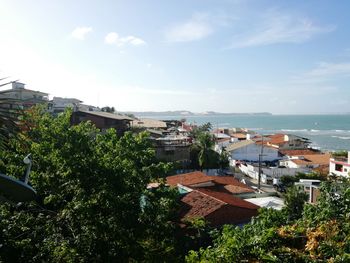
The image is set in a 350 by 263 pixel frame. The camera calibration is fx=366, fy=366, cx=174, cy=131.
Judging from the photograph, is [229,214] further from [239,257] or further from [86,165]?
[239,257]

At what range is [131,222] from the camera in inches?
372

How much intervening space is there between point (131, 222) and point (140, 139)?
3.84 m

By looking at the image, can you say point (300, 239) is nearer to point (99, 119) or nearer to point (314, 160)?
point (99, 119)

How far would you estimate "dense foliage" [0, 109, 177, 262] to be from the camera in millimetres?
7902

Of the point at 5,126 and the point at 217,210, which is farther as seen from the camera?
the point at 217,210

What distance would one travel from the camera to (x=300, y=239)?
248 inches

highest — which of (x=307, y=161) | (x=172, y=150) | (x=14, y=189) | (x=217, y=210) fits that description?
(x=14, y=189)

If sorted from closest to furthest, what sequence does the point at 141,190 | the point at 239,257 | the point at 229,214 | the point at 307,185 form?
the point at 239,257 → the point at 141,190 → the point at 229,214 → the point at 307,185

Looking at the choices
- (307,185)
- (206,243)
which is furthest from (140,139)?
(307,185)

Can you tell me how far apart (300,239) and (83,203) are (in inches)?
186

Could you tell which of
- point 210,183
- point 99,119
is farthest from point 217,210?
point 99,119

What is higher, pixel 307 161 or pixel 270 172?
pixel 307 161

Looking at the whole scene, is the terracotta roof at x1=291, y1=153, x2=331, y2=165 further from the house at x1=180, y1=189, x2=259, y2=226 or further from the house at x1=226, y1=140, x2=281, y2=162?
the house at x1=180, y1=189, x2=259, y2=226

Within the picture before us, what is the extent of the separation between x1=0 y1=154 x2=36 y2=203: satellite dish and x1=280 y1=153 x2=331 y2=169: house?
44260 millimetres
